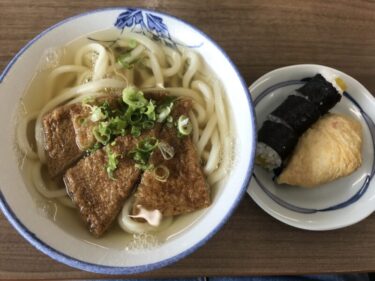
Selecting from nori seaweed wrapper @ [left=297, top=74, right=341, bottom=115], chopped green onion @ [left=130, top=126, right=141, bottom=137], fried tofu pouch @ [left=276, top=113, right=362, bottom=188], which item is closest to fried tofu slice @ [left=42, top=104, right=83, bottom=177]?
chopped green onion @ [left=130, top=126, right=141, bottom=137]

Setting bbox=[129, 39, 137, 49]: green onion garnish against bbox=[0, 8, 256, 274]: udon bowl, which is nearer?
bbox=[0, 8, 256, 274]: udon bowl

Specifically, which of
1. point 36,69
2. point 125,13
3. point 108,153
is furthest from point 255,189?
point 36,69

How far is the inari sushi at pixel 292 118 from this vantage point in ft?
4.98

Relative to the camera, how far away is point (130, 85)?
1.49 m

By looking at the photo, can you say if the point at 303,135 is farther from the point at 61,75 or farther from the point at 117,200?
the point at 61,75

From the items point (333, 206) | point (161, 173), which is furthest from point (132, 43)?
point (333, 206)

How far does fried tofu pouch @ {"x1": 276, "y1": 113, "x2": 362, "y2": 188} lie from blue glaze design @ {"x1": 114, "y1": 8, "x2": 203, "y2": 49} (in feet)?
1.87

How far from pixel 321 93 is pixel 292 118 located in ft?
0.48

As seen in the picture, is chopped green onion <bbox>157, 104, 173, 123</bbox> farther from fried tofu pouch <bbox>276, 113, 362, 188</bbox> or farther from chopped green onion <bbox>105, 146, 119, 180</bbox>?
fried tofu pouch <bbox>276, 113, 362, 188</bbox>

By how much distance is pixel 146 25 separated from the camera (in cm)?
142

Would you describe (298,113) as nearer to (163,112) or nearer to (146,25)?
(163,112)

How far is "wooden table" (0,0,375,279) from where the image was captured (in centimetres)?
139

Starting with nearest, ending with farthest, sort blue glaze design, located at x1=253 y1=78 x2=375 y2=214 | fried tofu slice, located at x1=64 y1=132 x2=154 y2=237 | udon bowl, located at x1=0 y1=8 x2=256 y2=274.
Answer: udon bowl, located at x1=0 y1=8 x2=256 y2=274 < fried tofu slice, located at x1=64 y1=132 x2=154 y2=237 < blue glaze design, located at x1=253 y1=78 x2=375 y2=214

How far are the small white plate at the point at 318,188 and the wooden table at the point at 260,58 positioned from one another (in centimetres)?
6
